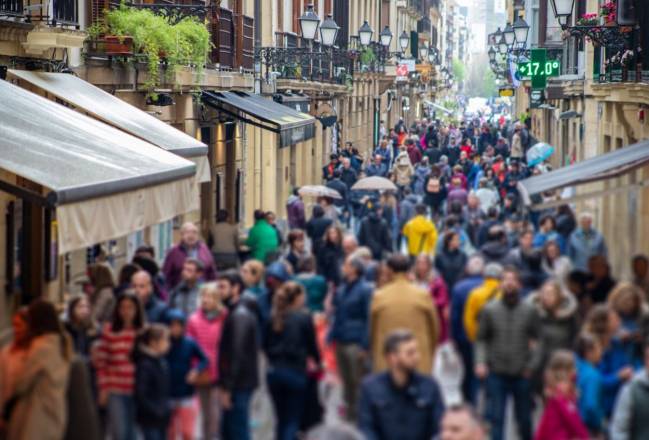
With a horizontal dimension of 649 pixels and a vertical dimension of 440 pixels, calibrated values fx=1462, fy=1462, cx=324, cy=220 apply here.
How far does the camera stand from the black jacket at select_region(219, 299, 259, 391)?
1041 centimetres

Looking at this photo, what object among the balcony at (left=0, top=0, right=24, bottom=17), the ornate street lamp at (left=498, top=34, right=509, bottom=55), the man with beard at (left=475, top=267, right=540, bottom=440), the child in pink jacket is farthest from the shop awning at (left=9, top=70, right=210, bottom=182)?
the ornate street lamp at (left=498, top=34, right=509, bottom=55)

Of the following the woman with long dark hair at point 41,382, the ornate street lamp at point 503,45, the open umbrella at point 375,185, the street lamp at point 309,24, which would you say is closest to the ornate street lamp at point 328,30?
the street lamp at point 309,24

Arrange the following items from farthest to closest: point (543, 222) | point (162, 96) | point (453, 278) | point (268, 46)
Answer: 1. point (268, 46)
2. point (162, 96)
3. point (543, 222)
4. point (453, 278)

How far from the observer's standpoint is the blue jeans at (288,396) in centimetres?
1057

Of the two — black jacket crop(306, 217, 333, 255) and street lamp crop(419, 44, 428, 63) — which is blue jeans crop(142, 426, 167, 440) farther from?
street lamp crop(419, 44, 428, 63)

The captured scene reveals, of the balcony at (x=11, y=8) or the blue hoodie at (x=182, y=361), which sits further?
the balcony at (x=11, y=8)

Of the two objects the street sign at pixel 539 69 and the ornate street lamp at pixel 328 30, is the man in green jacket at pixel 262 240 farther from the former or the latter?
the street sign at pixel 539 69

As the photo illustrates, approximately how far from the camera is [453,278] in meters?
15.3

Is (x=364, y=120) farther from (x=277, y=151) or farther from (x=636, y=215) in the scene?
(x=636, y=215)

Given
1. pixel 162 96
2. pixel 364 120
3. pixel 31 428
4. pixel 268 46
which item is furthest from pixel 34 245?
pixel 364 120

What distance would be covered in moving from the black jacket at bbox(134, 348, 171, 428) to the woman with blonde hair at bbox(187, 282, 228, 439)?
0.81m

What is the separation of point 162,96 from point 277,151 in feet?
50.2

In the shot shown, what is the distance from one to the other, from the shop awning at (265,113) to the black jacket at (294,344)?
1462cm

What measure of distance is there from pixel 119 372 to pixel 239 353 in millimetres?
888
